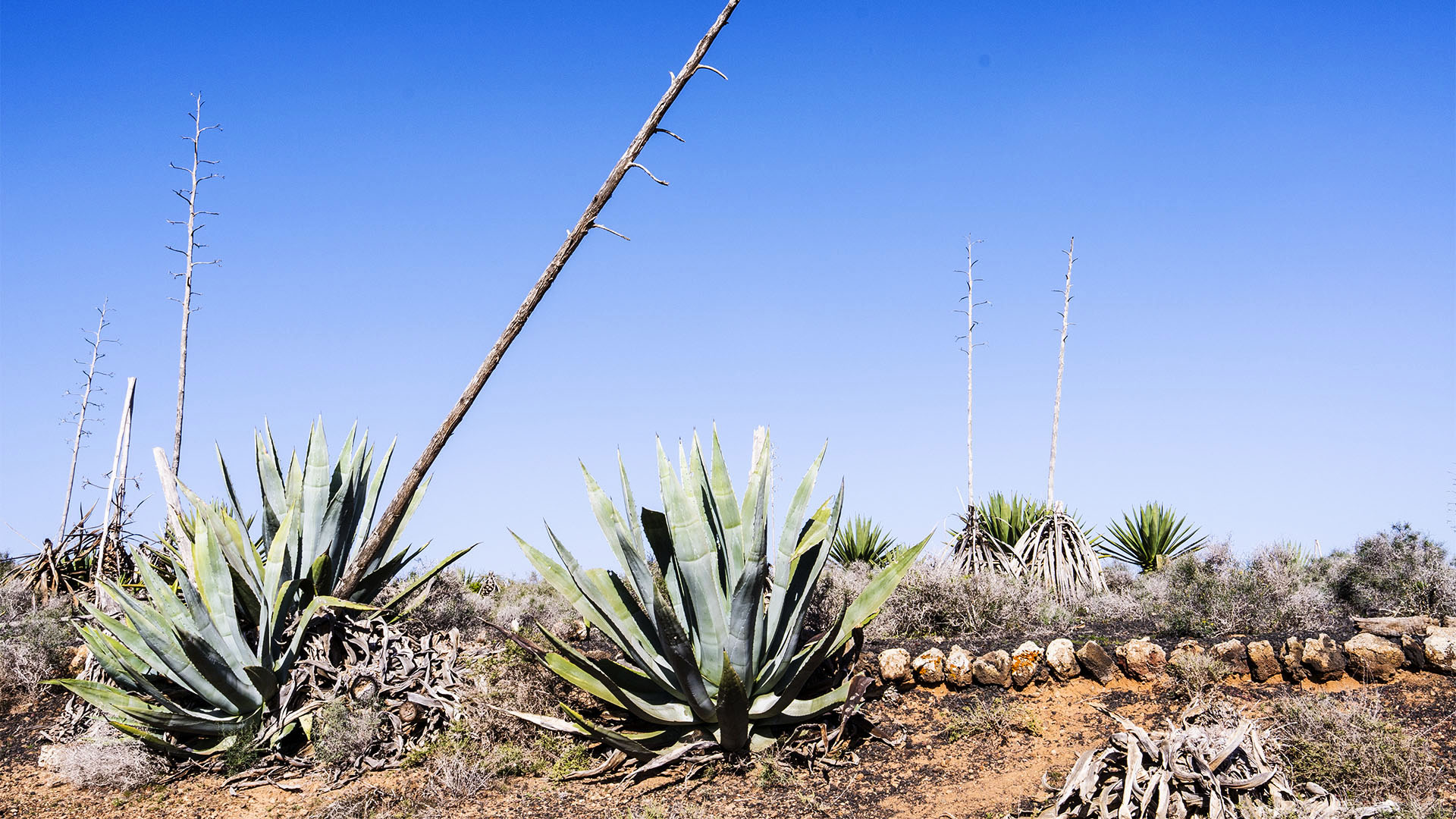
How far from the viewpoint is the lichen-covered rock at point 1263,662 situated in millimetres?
6801

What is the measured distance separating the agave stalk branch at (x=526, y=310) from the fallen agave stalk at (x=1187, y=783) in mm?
4594

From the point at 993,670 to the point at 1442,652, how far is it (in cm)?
310

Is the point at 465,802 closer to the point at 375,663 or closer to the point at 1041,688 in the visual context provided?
the point at 375,663

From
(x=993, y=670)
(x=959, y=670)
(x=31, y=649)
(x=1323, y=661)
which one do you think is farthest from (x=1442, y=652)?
(x=31, y=649)

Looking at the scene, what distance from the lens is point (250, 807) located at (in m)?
6.07

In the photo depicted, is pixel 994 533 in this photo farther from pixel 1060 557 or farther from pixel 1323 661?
pixel 1323 661

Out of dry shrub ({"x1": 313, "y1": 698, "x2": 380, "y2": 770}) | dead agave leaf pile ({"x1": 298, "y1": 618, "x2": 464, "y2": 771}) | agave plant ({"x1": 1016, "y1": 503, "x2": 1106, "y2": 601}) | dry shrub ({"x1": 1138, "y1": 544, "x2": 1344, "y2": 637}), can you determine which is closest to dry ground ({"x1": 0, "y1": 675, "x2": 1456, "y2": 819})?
dry shrub ({"x1": 313, "y1": 698, "x2": 380, "y2": 770})

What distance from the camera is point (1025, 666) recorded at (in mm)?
6875

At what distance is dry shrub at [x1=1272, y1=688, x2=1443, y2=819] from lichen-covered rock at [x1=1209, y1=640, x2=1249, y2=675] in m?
0.89

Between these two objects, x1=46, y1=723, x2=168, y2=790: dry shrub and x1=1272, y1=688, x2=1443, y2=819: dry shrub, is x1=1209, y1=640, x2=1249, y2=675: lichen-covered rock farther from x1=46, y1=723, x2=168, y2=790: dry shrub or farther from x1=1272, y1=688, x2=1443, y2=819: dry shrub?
x1=46, y1=723, x2=168, y2=790: dry shrub

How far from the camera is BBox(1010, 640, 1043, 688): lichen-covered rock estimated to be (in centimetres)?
685

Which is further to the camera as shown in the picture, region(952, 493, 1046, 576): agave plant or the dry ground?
region(952, 493, 1046, 576): agave plant

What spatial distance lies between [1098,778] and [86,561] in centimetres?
1171

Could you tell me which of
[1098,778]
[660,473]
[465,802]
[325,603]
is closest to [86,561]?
[325,603]
